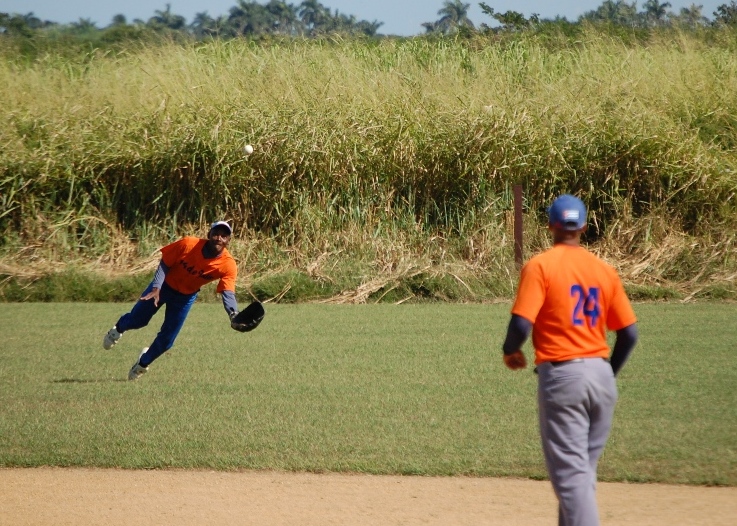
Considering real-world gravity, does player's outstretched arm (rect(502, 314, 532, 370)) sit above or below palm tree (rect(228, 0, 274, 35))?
below

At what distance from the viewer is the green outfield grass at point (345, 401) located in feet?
22.6

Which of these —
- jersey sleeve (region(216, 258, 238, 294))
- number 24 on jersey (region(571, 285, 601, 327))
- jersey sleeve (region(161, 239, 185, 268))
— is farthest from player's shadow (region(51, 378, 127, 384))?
number 24 on jersey (region(571, 285, 601, 327))

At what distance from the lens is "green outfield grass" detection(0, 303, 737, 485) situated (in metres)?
6.90

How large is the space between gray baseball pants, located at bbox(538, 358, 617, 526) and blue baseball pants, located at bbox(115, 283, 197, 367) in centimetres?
597

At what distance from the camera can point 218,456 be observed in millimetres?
7008

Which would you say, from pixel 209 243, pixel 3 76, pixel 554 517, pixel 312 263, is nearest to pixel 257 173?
pixel 312 263

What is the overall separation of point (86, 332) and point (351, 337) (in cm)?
389

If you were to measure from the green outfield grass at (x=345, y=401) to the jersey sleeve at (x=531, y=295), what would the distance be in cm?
262

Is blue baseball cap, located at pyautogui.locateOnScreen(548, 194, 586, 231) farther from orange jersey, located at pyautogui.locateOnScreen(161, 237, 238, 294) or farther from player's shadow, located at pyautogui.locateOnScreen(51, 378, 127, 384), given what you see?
player's shadow, located at pyautogui.locateOnScreen(51, 378, 127, 384)

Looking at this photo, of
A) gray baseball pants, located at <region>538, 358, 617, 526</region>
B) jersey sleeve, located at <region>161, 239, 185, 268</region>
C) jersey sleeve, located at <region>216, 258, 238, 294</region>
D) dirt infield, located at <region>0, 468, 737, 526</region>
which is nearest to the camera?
gray baseball pants, located at <region>538, 358, 617, 526</region>

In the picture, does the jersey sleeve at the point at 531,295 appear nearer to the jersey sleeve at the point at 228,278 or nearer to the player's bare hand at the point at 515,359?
the player's bare hand at the point at 515,359

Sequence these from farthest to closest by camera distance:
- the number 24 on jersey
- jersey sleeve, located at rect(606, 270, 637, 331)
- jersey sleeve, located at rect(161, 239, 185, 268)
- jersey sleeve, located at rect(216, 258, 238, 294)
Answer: jersey sleeve, located at rect(161, 239, 185, 268) < jersey sleeve, located at rect(216, 258, 238, 294) < jersey sleeve, located at rect(606, 270, 637, 331) < the number 24 on jersey

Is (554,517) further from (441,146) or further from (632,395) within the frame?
(441,146)

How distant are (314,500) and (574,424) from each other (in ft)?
7.97
